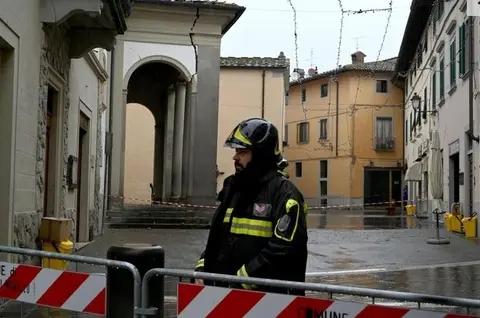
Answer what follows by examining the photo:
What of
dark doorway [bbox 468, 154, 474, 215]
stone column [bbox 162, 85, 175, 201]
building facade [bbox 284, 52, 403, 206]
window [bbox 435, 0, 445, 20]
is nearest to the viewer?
dark doorway [bbox 468, 154, 474, 215]

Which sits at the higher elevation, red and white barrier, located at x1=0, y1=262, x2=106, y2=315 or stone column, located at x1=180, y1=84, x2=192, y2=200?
stone column, located at x1=180, y1=84, x2=192, y2=200

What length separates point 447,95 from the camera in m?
23.8

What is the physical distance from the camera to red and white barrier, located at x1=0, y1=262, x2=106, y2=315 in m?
4.40

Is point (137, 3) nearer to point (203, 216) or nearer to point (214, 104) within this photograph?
point (214, 104)

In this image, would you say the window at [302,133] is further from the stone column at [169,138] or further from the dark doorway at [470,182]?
the dark doorway at [470,182]

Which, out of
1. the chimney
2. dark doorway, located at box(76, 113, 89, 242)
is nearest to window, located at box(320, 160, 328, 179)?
the chimney

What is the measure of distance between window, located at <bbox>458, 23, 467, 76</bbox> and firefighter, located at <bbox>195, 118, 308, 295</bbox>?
17718mm

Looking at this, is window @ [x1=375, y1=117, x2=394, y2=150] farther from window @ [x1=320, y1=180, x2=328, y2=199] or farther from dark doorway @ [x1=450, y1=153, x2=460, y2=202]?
dark doorway @ [x1=450, y1=153, x2=460, y2=202]

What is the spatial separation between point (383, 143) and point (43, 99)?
144 feet

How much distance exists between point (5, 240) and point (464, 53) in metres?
16.3

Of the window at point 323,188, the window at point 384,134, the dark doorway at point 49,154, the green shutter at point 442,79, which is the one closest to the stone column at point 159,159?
the green shutter at point 442,79

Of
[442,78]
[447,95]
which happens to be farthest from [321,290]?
[442,78]

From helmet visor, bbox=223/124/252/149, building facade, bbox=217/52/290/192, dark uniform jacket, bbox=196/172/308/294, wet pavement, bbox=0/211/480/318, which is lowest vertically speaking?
wet pavement, bbox=0/211/480/318

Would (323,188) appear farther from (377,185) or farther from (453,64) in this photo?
(453,64)
